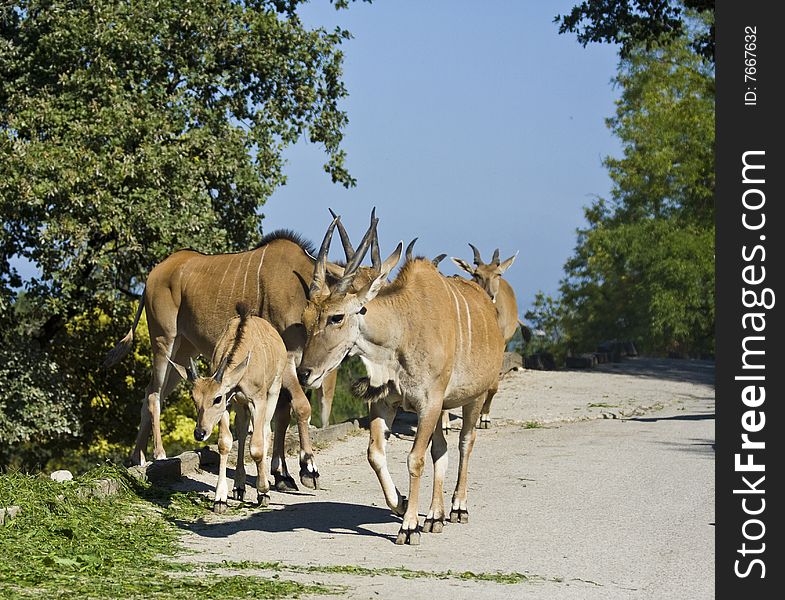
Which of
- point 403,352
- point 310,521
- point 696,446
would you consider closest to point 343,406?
point 696,446

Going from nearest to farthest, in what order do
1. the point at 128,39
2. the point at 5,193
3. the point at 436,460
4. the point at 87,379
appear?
the point at 436,460 < the point at 5,193 < the point at 128,39 < the point at 87,379

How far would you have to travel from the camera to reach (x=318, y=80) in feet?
65.9

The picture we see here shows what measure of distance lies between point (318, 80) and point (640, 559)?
13431 mm

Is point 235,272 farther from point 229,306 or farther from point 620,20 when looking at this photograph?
point 620,20

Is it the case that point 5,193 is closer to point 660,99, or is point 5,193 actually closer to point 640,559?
point 640,559

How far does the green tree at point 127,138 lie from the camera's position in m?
16.7

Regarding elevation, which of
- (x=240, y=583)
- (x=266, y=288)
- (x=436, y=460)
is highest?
(x=266, y=288)

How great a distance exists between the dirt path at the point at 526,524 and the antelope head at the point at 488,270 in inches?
91.4

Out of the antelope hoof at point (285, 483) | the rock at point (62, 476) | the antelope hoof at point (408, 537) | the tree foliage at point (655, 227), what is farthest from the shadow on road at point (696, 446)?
the tree foliage at point (655, 227)

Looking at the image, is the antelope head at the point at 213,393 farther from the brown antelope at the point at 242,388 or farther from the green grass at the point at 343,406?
the green grass at the point at 343,406

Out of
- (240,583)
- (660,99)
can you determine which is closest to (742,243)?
(240,583)

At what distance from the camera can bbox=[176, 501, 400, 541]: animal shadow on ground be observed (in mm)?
A: 8977

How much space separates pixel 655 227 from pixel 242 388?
27839 mm

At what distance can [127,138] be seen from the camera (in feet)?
57.0
